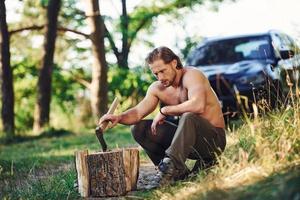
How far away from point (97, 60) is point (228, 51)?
17.1 ft

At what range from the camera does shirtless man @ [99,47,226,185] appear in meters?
5.77

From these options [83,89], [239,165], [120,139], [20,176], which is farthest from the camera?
[83,89]

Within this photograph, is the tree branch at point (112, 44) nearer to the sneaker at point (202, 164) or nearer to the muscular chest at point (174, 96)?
the muscular chest at point (174, 96)

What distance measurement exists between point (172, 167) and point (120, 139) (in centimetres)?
659

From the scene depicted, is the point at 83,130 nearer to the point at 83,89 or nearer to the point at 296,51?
the point at 83,89

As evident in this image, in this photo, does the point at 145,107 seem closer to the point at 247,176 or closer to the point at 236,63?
the point at 247,176

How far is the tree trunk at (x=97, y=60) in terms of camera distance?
16.4m

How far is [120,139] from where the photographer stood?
12289 millimetres

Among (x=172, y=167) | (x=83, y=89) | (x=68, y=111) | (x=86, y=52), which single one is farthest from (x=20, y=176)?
(x=86, y=52)

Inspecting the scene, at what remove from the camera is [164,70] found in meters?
6.06

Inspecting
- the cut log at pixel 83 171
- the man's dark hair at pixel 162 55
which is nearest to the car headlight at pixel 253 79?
the man's dark hair at pixel 162 55

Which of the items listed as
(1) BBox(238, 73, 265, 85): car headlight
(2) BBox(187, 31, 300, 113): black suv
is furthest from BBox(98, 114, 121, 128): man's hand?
(1) BBox(238, 73, 265, 85): car headlight

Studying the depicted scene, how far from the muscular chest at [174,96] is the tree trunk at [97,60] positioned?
10.1 metres

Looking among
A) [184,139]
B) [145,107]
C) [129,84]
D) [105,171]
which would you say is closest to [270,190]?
[184,139]
